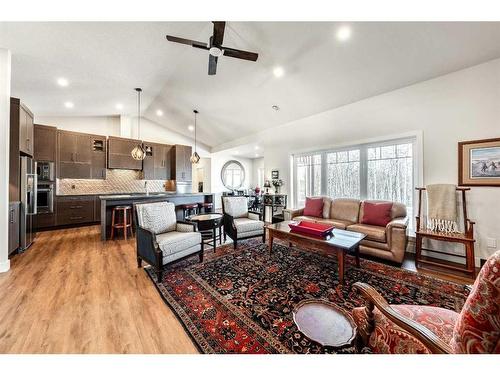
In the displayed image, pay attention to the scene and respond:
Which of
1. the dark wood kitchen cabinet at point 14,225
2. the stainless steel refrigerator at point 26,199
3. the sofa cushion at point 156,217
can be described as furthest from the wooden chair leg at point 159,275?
the stainless steel refrigerator at point 26,199

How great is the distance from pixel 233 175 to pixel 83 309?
866 cm

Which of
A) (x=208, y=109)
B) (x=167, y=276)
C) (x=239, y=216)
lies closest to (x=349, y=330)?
(x=167, y=276)

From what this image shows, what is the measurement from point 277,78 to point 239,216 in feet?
9.04

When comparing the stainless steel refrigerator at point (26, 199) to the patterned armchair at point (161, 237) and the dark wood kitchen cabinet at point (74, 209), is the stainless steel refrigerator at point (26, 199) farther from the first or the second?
the patterned armchair at point (161, 237)

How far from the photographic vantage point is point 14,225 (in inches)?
123

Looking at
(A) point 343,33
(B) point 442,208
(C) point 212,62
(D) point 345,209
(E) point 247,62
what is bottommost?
(D) point 345,209

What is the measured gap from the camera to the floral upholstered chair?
70cm

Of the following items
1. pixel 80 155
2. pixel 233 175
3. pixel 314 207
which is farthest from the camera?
pixel 233 175

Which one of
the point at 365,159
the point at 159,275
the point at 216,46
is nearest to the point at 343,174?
the point at 365,159

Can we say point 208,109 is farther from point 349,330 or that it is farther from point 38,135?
point 349,330

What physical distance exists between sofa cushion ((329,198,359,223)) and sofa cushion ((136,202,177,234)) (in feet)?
10.3

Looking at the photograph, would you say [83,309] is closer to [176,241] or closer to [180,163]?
[176,241]

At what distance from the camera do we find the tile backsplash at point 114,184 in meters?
5.57
